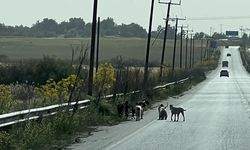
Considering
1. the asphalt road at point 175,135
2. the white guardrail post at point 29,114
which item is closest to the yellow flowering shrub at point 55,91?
the white guardrail post at point 29,114

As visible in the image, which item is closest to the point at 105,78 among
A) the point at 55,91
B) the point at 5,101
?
the point at 55,91

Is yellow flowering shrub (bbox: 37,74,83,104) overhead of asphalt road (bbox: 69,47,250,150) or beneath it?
overhead

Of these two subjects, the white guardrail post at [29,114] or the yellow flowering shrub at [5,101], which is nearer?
the white guardrail post at [29,114]

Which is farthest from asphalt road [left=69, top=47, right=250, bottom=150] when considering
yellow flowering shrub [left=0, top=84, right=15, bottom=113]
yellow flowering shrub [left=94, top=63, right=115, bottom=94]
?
yellow flowering shrub [left=94, top=63, right=115, bottom=94]

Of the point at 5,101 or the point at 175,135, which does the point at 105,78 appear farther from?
the point at 5,101

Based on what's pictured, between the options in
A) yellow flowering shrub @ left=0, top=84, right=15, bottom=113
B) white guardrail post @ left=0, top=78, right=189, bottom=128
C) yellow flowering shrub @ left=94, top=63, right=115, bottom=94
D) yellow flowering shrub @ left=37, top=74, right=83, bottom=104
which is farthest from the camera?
yellow flowering shrub @ left=94, top=63, right=115, bottom=94

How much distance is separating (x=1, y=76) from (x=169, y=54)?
102 m

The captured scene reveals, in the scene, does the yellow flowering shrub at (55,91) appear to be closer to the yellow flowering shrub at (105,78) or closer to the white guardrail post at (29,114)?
the white guardrail post at (29,114)

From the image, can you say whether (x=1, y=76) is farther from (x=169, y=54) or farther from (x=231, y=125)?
(x=169, y=54)

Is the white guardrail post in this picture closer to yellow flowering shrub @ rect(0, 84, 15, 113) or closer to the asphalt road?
yellow flowering shrub @ rect(0, 84, 15, 113)

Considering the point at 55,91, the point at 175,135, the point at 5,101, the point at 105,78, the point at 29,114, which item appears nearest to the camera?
the point at 29,114

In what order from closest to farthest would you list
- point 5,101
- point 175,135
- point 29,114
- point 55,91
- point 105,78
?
1. point 29,114
2. point 5,101
3. point 175,135
4. point 55,91
5. point 105,78

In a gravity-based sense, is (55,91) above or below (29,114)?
above

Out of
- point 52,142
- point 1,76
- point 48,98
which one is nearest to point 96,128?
point 48,98
